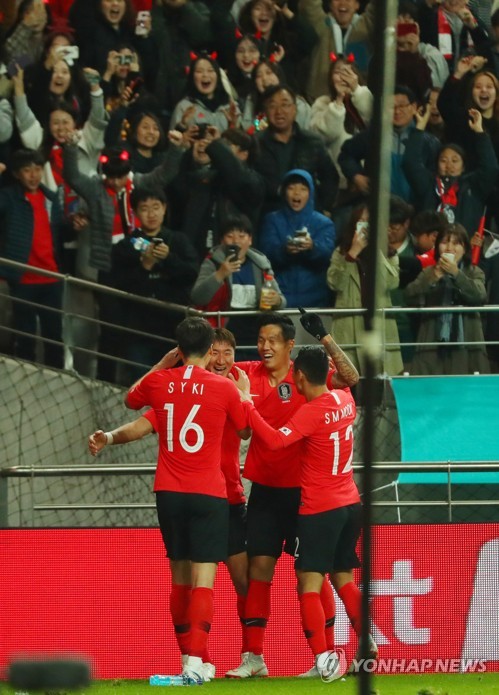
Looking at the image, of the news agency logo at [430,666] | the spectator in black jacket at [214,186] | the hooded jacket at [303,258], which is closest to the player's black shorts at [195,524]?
the news agency logo at [430,666]

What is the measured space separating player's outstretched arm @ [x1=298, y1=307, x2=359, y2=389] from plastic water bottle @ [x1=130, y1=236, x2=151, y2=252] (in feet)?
9.55

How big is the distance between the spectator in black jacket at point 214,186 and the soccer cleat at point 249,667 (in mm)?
4121

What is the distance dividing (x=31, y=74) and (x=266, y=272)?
3062mm

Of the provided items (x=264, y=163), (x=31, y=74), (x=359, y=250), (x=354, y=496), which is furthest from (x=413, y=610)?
(x=31, y=74)

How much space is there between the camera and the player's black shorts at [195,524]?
7910mm

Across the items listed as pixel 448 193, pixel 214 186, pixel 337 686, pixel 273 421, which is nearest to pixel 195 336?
pixel 273 421

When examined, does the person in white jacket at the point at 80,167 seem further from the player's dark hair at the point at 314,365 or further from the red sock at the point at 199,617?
the red sock at the point at 199,617

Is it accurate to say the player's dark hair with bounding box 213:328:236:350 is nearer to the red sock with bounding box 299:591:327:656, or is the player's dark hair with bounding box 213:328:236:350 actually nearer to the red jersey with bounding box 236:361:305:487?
the red jersey with bounding box 236:361:305:487

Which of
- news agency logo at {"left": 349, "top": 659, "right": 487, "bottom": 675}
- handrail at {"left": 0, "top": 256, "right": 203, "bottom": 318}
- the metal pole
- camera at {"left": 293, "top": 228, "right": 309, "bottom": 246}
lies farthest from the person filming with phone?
the metal pole

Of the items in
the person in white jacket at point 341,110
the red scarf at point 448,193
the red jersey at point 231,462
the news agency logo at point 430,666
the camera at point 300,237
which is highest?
the person in white jacket at point 341,110

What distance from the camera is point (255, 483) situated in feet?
27.5

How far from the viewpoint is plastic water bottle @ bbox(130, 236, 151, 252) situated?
36.2 feet

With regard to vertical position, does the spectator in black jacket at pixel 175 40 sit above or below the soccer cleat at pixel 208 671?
above

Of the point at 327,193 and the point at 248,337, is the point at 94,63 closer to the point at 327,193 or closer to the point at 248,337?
the point at 327,193
